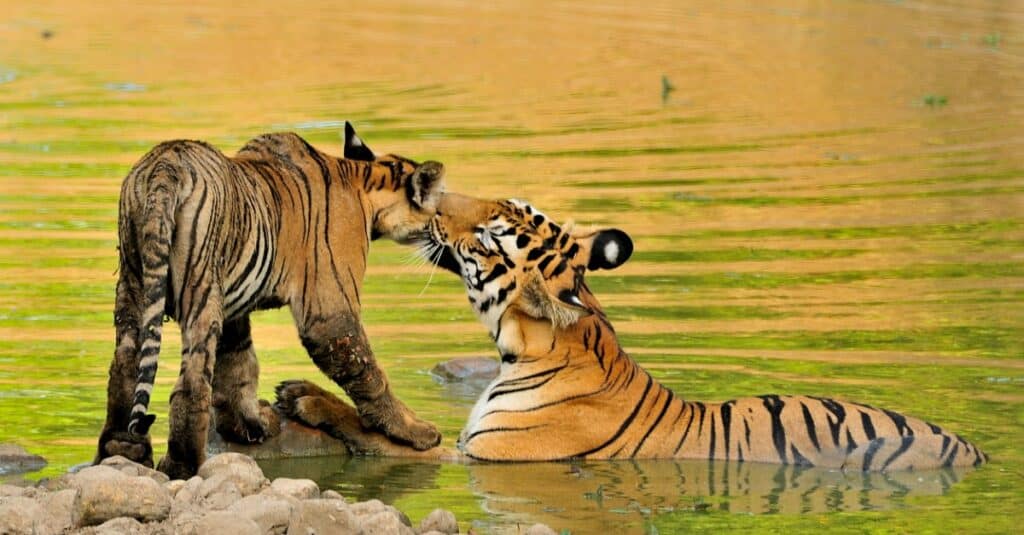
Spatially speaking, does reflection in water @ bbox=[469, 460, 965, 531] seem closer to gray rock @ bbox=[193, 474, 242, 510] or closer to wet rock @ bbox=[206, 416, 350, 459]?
wet rock @ bbox=[206, 416, 350, 459]

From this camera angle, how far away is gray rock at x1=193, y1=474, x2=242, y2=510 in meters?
5.63

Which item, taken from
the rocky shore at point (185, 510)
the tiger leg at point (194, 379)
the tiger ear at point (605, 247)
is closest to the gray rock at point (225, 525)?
the rocky shore at point (185, 510)

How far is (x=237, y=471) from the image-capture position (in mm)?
5895

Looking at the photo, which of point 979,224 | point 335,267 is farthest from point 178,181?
point 979,224

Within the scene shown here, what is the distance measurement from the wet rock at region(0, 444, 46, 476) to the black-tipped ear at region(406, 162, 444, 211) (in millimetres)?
1622

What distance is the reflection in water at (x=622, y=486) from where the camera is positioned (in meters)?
6.63

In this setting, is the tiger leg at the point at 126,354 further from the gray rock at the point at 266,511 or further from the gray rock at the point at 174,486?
the gray rock at the point at 266,511

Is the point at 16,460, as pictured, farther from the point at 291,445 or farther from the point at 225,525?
the point at 225,525

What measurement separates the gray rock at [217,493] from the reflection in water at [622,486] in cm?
96

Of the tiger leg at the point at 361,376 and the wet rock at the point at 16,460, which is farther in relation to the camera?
the tiger leg at the point at 361,376

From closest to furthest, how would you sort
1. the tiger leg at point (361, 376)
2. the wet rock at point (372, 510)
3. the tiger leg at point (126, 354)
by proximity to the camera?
1. the wet rock at point (372, 510)
2. the tiger leg at point (126, 354)
3. the tiger leg at point (361, 376)

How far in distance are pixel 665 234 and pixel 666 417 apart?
474cm

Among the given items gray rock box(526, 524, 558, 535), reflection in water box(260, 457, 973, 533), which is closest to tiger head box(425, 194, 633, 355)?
reflection in water box(260, 457, 973, 533)

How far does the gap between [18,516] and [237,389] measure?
1900 millimetres
